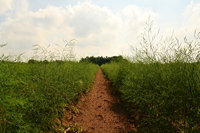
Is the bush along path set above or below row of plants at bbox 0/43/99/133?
below

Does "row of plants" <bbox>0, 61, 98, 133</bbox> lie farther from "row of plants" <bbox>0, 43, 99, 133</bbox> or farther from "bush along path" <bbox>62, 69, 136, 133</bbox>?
"bush along path" <bbox>62, 69, 136, 133</bbox>

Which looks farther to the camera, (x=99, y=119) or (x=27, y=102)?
(x=99, y=119)

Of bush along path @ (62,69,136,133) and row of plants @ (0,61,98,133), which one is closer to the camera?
row of plants @ (0,61,98,133)

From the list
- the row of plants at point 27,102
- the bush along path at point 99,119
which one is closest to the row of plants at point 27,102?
the row of plants at point 27,102

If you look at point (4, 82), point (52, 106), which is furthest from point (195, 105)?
point (4, 82)

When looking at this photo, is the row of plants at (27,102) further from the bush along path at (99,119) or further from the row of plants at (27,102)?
the bush along path at (99,119)

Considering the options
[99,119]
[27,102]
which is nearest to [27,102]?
[27,102]

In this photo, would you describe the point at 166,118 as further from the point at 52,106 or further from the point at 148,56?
the point at 52,106

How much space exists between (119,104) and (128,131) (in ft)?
5.74

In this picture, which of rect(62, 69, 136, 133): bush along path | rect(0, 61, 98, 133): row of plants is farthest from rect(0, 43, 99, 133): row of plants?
rect(62, 69, 136, 133): bush along path

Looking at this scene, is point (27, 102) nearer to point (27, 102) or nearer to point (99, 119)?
point (27, 102)

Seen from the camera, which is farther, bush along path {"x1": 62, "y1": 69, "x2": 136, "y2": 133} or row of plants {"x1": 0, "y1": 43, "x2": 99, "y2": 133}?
bush along path {"x1": 62, "y1": 69, "x2": 136, "y2": 133}

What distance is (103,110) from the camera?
4.13 metres

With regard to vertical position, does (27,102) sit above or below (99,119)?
above
